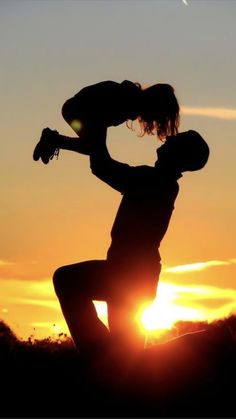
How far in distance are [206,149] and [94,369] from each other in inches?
99.7

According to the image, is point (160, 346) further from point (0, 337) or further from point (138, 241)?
point (0, 337)

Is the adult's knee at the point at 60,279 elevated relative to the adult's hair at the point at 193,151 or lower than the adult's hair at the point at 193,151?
lower

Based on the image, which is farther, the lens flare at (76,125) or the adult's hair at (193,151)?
the lens flare at (76,125)

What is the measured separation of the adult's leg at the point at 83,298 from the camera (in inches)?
333

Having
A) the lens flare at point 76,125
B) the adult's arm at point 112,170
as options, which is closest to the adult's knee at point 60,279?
the adult's arm at point 112,170

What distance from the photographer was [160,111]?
9281 mm

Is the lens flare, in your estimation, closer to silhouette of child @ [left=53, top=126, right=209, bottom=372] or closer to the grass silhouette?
silhouette of child @ [left=53, top=126, right=209, bottom=372]

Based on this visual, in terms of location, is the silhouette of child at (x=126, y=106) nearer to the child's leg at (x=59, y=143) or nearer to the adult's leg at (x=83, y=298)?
the child's leg at (x=59, y=143)

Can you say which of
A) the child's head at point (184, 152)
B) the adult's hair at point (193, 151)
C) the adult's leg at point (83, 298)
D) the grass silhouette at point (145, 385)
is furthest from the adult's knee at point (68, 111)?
the grass silhouette at point (145, 385)

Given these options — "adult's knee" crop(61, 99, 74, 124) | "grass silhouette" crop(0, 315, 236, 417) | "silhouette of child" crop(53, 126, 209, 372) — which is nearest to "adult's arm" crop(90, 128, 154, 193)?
"silhouette of child" crop(53, 126, 209, 372)

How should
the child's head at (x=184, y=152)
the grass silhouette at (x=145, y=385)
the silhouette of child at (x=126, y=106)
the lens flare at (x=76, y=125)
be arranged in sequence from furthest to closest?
1. the silhouette of child at (x=126, y=106)
2. the lens flare at (x=76, y=125)
3. the child's head at (x=184, y=152)
4. the grass silhouette at (x=145, y=385)

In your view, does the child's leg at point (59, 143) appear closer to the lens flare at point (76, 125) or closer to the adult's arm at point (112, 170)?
the adult's arm at point (112, 170)

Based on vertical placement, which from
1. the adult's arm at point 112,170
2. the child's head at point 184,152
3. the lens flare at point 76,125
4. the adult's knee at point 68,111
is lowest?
the adult's arm at point 112,170

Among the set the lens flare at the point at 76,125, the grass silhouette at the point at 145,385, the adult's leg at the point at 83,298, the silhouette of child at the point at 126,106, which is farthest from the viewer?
the silhouette of child at the point at 126,106
